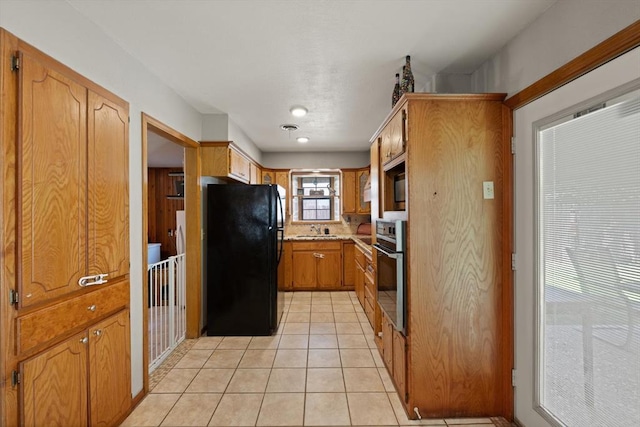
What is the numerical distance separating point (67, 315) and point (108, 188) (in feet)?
2.39

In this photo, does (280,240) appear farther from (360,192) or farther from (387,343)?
(360,192)

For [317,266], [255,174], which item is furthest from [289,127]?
[317,266]

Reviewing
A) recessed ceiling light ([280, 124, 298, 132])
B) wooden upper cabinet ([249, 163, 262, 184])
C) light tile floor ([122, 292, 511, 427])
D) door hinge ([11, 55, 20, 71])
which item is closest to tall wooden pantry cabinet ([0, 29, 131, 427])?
door hinge ([11, 55, 20, 71])

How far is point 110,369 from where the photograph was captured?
5.86ft

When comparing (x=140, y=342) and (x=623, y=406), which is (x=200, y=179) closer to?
(x=140, y=342)

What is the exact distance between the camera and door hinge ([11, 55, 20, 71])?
1.22 m

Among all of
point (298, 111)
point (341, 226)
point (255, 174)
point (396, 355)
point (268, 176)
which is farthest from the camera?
point (341, 226)

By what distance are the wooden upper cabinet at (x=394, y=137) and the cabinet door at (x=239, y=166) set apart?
1.77 m

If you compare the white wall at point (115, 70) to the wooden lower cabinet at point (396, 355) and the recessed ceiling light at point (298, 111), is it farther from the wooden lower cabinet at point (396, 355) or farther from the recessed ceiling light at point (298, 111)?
the wooden lower cabinet at point (396, 355)

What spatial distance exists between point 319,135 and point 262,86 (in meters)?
1.82

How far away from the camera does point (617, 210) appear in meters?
1.23

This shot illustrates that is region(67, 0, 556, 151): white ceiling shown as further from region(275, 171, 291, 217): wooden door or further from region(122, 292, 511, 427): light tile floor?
region(275, 171, 291, 217): wooden door

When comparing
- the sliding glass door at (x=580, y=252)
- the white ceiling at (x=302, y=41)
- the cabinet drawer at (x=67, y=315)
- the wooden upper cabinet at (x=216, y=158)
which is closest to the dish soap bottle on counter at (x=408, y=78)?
the white ceiling at (x=302, y=41)

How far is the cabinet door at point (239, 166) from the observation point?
3404 millimetres
